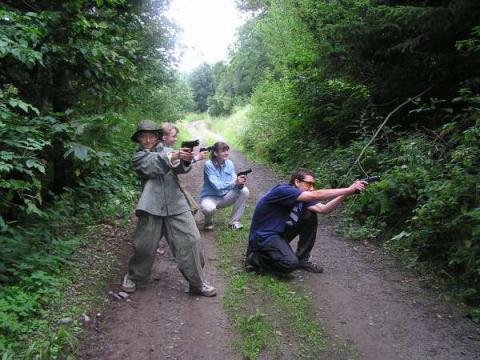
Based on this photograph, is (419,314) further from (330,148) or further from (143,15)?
(143,15)

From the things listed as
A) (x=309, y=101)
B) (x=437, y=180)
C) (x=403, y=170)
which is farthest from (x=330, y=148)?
(x=437, y=180)

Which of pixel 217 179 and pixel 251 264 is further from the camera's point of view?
pixel 217 179

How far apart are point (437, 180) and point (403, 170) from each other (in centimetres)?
73

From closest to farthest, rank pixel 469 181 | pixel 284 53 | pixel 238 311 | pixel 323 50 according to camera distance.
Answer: pixel 238 311 → pixel 469 181 → pixel 323 50 → pixel 284 53

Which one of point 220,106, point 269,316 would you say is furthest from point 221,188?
point 220,106

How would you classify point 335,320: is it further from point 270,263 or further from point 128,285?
point 128,285

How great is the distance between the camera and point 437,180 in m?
6.11

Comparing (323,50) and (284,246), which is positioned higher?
(323,50)

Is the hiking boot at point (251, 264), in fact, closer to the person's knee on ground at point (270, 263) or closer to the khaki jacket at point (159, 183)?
the person's knee on ground at point (270, 263)

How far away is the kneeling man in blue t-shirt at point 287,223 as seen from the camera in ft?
17.0

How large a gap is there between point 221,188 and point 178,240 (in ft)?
9.18

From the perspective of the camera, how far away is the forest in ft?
14.1

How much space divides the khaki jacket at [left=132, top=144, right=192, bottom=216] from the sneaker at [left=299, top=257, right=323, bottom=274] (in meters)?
1.88

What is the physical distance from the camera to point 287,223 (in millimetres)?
5688
